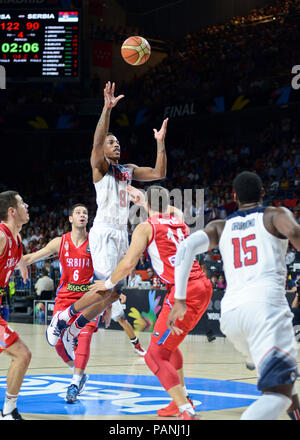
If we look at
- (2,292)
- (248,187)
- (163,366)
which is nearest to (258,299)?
(248,187)

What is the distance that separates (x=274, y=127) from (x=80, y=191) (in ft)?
28.1

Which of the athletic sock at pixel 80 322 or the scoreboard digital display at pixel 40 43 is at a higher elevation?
the scoreboard digital display at pixel 40 43

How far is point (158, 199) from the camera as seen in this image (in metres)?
6.02

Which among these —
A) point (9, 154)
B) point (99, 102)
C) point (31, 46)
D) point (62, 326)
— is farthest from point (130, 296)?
point (9, 154)

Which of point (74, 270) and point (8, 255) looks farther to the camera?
point (74, 270)

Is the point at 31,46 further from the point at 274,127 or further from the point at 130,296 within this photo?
the point at 274,127

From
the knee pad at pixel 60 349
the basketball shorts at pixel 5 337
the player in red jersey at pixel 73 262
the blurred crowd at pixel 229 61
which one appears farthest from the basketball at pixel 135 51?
the blurred crowd at pixel 229 61

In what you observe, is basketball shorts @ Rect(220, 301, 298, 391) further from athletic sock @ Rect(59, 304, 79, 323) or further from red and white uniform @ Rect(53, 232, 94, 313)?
red and white uniform @ Rect(53, 232, 94, 313)

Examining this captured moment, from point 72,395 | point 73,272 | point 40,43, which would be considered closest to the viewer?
point 72,395

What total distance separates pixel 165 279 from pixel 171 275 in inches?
3.6

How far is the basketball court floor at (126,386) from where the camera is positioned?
19.9 ft

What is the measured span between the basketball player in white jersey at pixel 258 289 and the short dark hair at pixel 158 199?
167 cm

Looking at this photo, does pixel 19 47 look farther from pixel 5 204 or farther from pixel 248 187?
pixel 248 187

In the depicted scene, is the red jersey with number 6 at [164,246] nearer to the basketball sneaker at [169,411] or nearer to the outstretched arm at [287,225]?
the basketball sneaker at [169,411]
